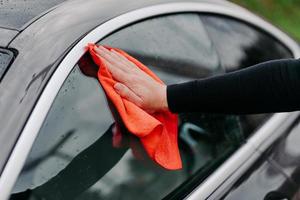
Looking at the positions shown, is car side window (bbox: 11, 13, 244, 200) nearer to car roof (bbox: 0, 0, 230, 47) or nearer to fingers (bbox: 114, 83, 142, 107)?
fingers (bbox: 114, 83, 142, 107)

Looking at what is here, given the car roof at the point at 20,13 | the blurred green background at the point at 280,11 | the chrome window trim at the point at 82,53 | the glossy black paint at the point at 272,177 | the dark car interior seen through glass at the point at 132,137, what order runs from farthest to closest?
the blurred green background at the point at 280,11 → the glossy black paint at the point at 272,177 → the car roof at the point at 20,13 → the dark car interior seen through glass at the point at 132,137 → the chrome window trim at the point at 82,53

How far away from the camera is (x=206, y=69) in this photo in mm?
2986

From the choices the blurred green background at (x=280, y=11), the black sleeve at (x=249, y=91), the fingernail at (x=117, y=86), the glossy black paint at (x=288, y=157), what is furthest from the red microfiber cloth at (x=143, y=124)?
the blurred green background at (x=280, y=11)

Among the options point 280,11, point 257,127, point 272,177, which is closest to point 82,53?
point 272,177

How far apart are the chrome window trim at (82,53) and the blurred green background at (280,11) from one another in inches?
222

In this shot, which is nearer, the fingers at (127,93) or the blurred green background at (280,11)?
the fingers at (127,93)

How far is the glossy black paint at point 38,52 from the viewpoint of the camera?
2.05m

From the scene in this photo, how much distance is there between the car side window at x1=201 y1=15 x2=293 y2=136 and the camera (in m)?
3.10

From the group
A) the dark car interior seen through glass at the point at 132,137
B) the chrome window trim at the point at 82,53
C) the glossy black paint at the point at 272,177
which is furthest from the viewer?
the glossy black paint at the point at 272,177

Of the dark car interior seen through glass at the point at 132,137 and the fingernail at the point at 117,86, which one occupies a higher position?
the fingernail at the point at 117,86

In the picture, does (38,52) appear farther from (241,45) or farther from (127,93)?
(241,45)

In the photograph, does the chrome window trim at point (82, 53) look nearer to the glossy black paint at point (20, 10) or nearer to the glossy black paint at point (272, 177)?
the glossy black paint at point (272, 177)

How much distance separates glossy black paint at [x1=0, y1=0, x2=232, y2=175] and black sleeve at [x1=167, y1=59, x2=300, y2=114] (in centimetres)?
35

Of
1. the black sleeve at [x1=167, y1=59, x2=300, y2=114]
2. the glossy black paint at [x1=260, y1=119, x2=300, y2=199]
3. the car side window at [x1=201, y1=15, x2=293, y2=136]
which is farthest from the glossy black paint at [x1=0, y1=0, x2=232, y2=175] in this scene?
the glossy black paint at [x1=260, y1=119, x2=300, y2=199]
